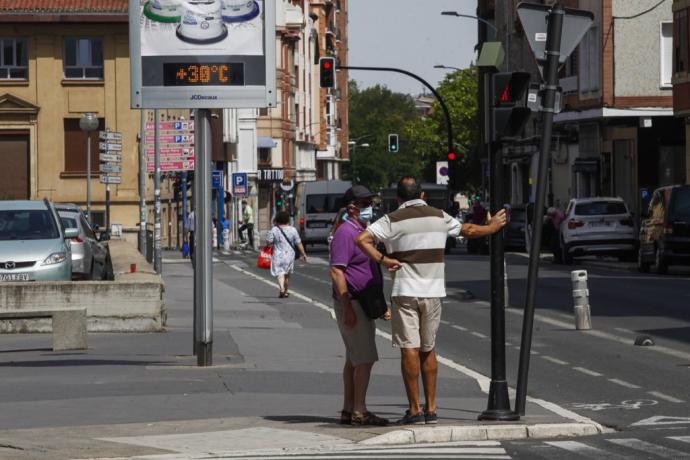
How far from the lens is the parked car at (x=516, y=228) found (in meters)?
60.2

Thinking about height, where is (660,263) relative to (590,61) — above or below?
below

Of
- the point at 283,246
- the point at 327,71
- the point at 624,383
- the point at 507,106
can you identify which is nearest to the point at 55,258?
the point at 283,246

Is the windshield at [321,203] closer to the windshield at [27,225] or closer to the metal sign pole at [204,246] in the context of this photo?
the windshield at [27,225]

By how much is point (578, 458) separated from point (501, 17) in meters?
82.4

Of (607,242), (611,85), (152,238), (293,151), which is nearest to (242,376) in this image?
(152,238)

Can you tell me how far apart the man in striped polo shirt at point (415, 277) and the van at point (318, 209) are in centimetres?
5767

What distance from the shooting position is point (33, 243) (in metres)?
26.5

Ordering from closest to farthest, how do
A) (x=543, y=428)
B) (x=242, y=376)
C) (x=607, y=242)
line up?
(x=543, y=428), (x=242, y=376), (x=607, y=242)

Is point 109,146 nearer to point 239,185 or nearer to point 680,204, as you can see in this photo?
point 680,204

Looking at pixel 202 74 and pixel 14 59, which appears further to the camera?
pixel 14 59

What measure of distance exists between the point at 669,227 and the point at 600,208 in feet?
29.6

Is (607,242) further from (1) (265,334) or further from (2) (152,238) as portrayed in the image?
(1) (265,334)

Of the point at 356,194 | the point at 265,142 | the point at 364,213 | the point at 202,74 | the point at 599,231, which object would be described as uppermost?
the point at 265,142

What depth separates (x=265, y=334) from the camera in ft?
77.9
